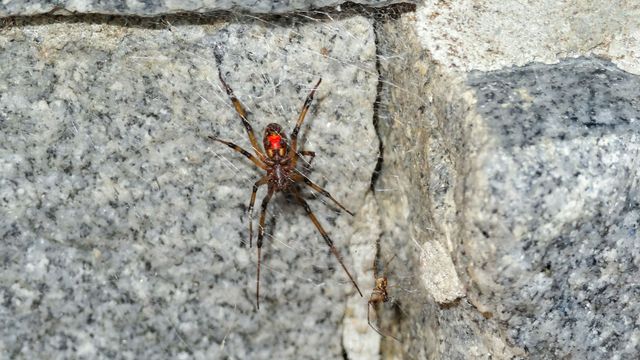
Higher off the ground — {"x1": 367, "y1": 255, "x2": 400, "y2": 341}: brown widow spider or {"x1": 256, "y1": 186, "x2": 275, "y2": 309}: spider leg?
{"x1": 256, "y1": 186, "x2": 275, "y2": 309}: spider leg

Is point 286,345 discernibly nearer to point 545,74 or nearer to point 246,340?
point 246,340

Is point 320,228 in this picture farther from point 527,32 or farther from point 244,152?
point 527,32

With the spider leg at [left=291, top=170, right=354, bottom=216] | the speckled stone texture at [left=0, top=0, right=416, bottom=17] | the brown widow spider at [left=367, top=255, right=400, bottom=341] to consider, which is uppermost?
the speckled stone texture at [left=0, top=0, right=416, bottom=17]

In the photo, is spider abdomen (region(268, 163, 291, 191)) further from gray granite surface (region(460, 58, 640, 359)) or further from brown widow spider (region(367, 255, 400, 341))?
gray granite surface (region(460, 58, 640, 359))

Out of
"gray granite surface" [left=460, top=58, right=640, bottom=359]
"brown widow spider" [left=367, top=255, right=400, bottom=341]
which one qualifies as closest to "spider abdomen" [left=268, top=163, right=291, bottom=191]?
"brown widow spider" [left=367, top=255, right=400, bottom=341]

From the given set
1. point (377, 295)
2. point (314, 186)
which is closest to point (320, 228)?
point (314, 186)

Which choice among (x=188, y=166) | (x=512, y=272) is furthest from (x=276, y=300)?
(x=512, y=272)
